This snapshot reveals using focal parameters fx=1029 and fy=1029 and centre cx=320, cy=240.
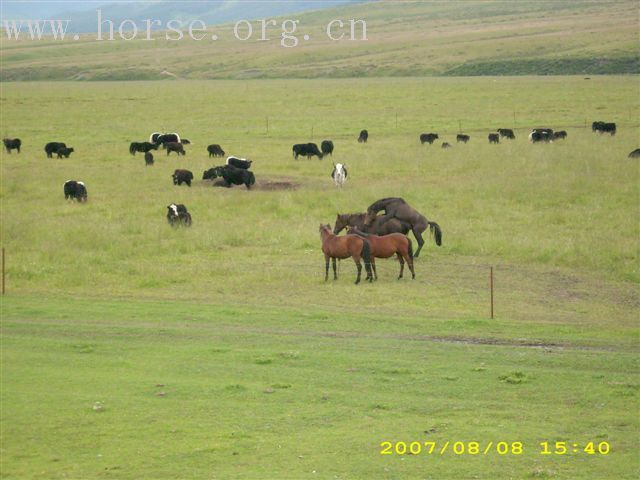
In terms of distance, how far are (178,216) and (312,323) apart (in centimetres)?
1077

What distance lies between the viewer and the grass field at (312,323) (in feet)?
36.6

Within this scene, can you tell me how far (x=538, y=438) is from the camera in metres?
11.1

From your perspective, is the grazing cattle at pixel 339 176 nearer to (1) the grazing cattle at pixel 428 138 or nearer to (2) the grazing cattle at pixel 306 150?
(2) the grazing cattle at pixel 306 150

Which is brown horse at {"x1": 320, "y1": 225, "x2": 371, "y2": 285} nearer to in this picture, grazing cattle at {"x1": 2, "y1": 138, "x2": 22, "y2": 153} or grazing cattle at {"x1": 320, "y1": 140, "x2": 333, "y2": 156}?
grazing cattle at {"x1": 320, "y1": 140, "x2": 333, "y2": 156}

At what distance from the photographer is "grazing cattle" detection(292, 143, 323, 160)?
43562 millimetres

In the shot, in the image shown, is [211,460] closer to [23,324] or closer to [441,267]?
[23,324]

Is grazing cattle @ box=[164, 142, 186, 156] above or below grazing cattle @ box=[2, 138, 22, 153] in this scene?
below

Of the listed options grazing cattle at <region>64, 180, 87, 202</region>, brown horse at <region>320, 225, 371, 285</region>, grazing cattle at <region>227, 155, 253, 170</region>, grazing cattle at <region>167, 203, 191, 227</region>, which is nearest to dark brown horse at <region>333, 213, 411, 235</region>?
brown horse at <region>320, 225, 371, 285</region>

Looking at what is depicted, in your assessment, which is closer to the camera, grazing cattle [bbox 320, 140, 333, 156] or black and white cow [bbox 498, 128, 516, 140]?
grazing cattle [bbox 320, 140, 333, 156]

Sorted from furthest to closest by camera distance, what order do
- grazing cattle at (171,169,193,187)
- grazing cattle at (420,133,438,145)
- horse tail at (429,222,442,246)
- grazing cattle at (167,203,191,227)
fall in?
grazing cattle at (420,133,438,145)
grazing cattle at (171,169,193,187)
grazing cattle at (167,203,191,227)
horse tail at (429,222,442,246)

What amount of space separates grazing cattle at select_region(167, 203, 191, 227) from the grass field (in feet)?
0.90

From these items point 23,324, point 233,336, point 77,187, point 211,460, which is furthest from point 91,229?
point 211,460

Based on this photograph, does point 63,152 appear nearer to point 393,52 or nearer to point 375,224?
point 375,224

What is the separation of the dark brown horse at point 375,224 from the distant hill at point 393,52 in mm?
88702
